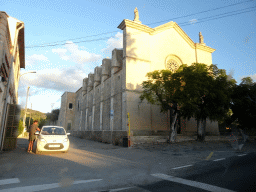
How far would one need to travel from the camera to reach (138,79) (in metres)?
19.9

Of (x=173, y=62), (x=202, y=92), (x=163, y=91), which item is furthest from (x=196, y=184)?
(x=173, y=62)

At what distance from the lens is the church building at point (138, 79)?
18.8 m

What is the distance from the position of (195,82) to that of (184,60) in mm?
10789

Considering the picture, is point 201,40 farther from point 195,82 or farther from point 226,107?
point 195,82

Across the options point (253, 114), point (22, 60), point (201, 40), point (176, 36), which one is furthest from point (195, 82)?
point (22, 60)

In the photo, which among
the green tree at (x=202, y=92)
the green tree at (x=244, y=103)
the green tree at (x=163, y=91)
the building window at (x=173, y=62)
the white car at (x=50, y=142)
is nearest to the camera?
the white car at (x=50, y=142)

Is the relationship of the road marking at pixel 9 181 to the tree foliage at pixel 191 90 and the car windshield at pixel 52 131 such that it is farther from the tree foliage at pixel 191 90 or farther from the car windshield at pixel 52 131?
the tree foliage at pixel 191 90

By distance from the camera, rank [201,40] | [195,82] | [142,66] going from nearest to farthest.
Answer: [195,82] < [142,66] < [201,40]

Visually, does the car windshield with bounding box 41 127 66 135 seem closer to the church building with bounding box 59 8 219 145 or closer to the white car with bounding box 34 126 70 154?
the white car with bounding box 34 126 70 154

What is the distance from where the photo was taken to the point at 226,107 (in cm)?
1886

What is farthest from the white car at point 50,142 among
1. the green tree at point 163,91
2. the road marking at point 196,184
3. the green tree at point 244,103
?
the green tree at point 244,103

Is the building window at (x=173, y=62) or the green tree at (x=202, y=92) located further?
the building window at (x=173, y=62)

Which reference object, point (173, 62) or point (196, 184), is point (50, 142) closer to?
point (196, 184)

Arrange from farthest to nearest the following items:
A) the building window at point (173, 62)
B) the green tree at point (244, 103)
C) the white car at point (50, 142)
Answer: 1. the building window at point (173, 62)
2. the green tree at point (244, 103)
3. the white car at point (50, 142)
